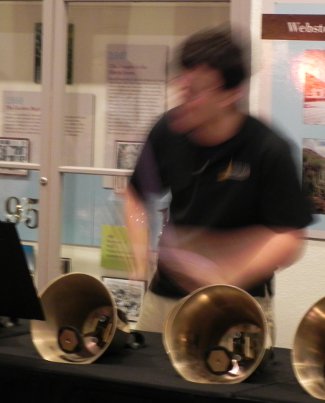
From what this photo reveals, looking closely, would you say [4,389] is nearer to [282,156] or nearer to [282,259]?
[282,259]

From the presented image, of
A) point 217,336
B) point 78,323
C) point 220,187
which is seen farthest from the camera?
point 220,187

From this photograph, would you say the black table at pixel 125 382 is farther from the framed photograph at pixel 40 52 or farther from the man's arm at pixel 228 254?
the framed photograph at pixel 40 52

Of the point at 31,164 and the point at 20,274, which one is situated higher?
the point at 31,164

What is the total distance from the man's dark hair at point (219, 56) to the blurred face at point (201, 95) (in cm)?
2

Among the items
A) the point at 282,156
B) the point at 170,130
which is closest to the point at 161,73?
the point at 170,130

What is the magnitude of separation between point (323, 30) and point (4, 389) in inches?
77.1

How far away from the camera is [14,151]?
419 cm

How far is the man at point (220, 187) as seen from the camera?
2.31 metres

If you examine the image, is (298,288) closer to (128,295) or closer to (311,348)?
(128,295)

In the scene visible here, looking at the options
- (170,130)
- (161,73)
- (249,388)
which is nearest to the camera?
(249,388)

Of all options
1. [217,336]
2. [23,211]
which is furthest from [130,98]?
[217,336]

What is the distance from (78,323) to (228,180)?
0.56 m

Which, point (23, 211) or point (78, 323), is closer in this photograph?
point (78, 323)

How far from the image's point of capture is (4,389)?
6.97 ft
